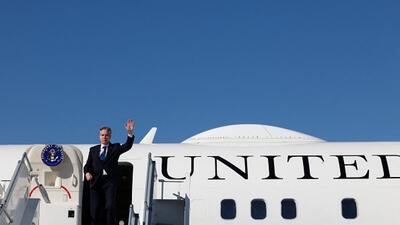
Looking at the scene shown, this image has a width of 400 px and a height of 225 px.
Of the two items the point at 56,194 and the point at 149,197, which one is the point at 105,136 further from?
the point at 56,194

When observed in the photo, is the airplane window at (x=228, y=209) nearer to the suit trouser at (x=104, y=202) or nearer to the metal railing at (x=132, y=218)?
the metal railing at (x=132, y=218)

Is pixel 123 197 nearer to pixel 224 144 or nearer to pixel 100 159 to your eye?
pixel 224 144

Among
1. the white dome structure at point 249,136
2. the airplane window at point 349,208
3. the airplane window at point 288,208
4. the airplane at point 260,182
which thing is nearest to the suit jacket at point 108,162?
the airplane at point 260,182

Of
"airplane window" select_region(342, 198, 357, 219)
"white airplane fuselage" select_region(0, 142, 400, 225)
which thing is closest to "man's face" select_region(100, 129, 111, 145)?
"white airplane fuselage" select_region(0, 142, 400, 225)

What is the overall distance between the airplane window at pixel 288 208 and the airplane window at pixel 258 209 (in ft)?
1.13

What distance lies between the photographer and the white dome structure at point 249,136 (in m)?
13.6

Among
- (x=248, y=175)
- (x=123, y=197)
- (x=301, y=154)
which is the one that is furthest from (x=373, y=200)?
(x=123, y=197)

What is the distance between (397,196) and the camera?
1199 cm

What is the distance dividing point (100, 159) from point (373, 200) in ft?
17.5

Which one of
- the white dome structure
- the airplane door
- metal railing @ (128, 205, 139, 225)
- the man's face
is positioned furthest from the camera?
the white dome structure

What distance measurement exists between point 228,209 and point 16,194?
4.28m

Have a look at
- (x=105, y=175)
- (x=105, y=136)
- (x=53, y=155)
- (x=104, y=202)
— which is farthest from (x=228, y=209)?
(x=53, y=155)

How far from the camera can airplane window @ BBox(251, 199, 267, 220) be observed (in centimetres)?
1182

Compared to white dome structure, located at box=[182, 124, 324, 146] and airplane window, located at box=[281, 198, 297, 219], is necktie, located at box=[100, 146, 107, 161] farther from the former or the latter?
white dome structure, located at box=[182, 124, 324, 146]
